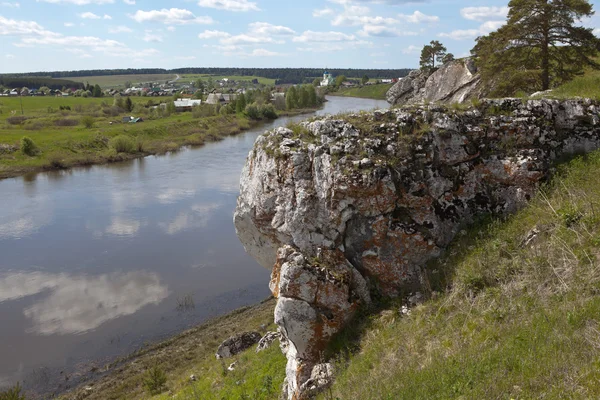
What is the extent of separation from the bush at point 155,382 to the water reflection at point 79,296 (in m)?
4.99

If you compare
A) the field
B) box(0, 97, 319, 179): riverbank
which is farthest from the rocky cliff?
the field

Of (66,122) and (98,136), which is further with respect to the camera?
(66,122)

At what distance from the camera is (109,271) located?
2077 cm

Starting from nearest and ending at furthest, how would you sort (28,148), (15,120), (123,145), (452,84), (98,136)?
1. (452,84)
2. (28,148)
3. (123,145)
4. (98,136)
5. (15,120)

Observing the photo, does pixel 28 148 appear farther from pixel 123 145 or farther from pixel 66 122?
pixel 66 122

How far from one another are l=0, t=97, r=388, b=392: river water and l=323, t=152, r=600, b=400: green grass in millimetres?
5647

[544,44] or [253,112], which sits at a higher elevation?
[544,44]

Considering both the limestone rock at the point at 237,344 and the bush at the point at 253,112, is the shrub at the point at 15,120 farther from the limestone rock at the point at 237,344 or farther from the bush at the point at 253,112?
the limestone rock at the point at 237,344

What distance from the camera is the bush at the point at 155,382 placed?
12.7 meters

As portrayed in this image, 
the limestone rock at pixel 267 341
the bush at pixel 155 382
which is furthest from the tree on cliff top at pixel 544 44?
the bush at pixel 155 382

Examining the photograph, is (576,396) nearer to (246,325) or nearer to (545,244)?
(545,244)

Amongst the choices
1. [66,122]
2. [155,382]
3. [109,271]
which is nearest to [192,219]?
[109,271]

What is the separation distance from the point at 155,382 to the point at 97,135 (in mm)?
46288

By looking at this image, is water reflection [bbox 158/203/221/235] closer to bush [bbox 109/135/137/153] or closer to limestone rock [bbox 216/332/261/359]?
limestone rock [bbox 216/332/261/359]
